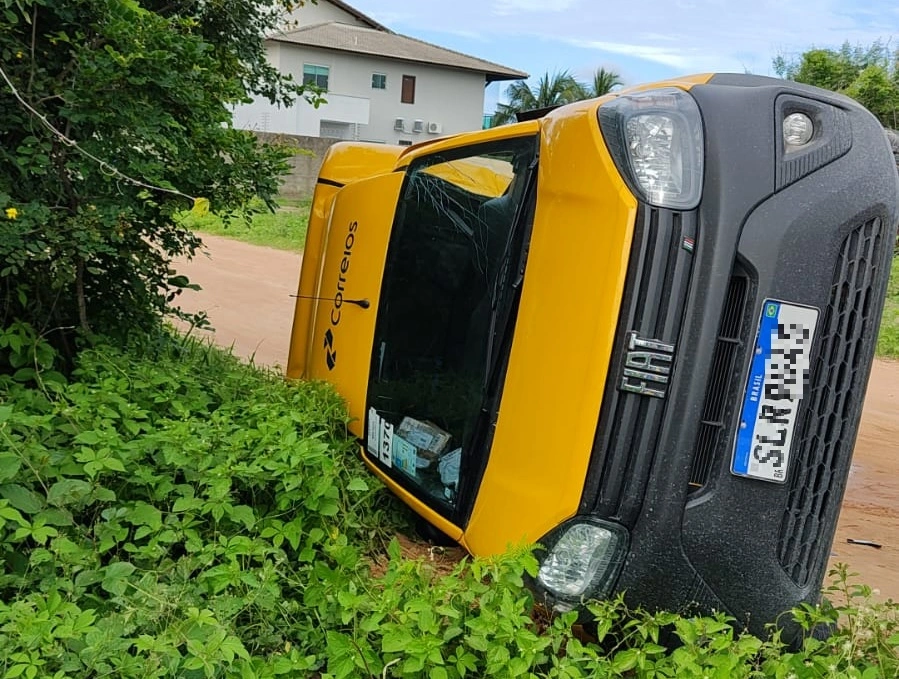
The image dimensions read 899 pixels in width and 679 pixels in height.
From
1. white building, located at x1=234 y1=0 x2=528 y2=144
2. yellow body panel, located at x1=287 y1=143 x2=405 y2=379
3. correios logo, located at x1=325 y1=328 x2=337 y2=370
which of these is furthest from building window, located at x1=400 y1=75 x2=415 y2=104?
correios logo, located at x1=325 y1=328 x2=337 y2=370

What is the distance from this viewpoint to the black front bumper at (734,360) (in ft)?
7.21

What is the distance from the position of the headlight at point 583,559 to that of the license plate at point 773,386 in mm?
399

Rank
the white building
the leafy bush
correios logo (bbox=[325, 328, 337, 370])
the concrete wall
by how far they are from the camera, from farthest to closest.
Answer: the white building → the concrete wall → correios logo (bbox=[325, 328, 337, 370]) → the leafy bush

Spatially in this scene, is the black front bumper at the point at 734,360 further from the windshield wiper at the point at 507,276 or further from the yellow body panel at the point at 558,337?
the windshield wiper at the point at 507,276

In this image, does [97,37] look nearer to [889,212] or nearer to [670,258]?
[670,258]

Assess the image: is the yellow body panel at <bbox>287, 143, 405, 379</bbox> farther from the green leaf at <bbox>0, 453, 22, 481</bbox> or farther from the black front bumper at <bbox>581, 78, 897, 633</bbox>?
the black front bumper at <bbox>581, 78, 897, 633</bbox>

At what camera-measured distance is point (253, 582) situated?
2455 millimetres

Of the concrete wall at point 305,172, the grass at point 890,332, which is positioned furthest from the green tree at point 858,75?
the concrete wall at point 305,172

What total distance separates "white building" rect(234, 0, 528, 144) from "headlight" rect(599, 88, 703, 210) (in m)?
28.9

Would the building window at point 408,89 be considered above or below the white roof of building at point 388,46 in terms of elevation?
below

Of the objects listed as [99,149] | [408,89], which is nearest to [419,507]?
[99,149]

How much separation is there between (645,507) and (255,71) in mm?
3908

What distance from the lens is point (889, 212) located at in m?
2.27

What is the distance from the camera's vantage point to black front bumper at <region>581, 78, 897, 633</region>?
7.21ft
